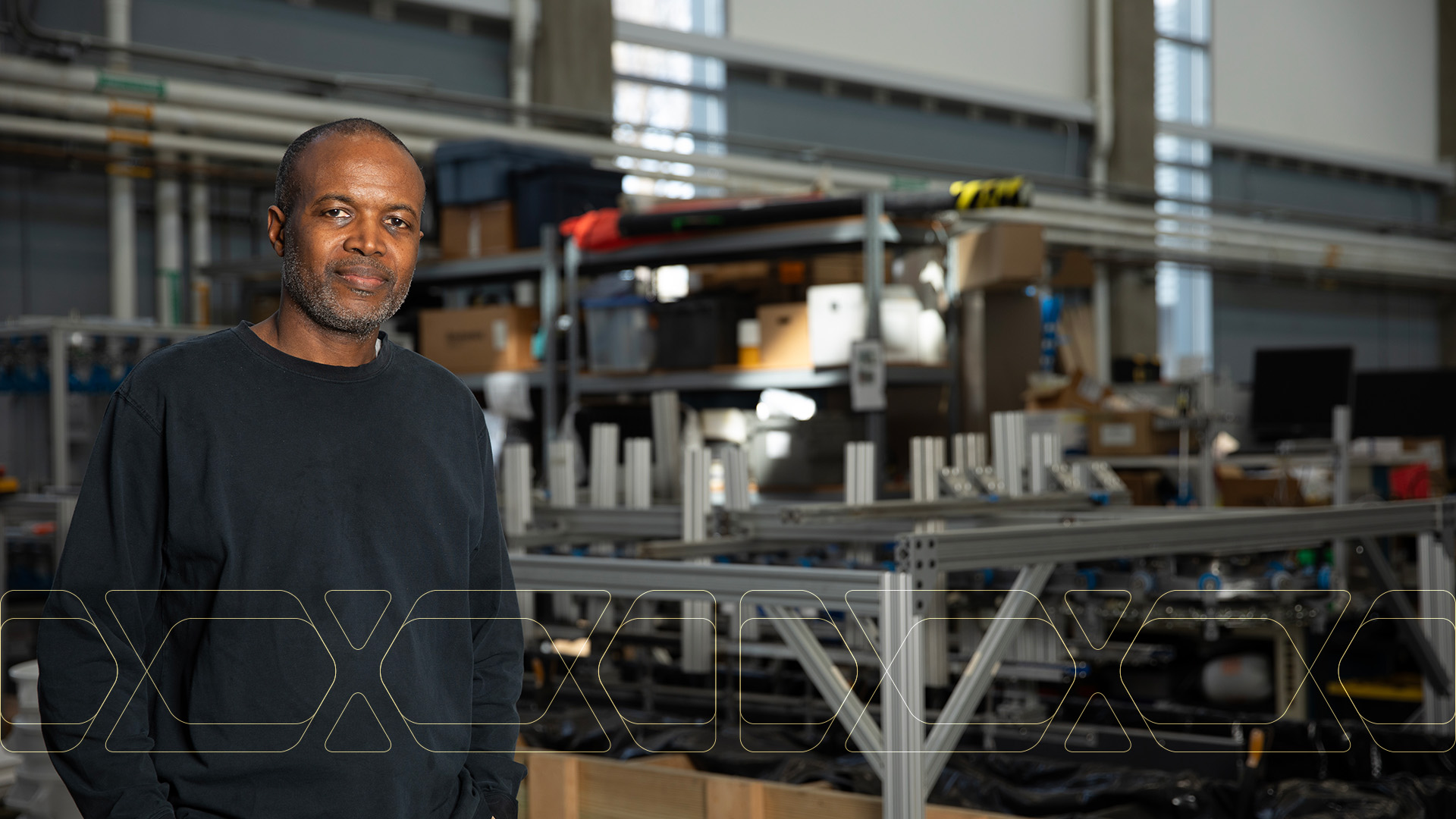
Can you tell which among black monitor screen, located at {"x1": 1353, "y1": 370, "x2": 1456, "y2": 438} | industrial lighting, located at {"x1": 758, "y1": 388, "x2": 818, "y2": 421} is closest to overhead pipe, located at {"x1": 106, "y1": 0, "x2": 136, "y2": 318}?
industrial lighting, located at {"x1": 758, "y1": 388, "x2": 818, "y2": 421}

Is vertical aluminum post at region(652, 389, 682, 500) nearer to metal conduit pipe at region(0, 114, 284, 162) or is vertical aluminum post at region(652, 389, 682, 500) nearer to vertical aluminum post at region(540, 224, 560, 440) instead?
vertical aluminum post at region(540, 224, 560, 440)

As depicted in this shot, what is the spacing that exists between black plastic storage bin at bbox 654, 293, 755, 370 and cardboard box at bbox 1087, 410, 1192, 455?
2473 mm

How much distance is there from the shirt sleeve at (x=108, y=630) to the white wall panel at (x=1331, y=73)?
10867 millimetres

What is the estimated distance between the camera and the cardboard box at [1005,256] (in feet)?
16.1

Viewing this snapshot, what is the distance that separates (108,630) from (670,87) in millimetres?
7234

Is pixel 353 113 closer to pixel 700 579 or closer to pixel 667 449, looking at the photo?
pixel 667 449

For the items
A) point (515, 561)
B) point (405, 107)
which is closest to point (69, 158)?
point (405, 107)

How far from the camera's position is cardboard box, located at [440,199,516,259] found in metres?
5.60

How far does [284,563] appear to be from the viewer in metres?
1.17

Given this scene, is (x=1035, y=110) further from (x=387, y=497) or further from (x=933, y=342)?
(x=387, y=497)

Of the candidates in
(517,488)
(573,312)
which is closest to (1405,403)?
(573,312)

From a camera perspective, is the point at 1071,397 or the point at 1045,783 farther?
the point at 1071,397

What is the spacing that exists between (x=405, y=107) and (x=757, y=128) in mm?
2467

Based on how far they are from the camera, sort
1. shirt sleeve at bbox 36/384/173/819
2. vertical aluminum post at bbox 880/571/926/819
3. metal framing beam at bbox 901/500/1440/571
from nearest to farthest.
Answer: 1. shirt sleeve at bbox 36/384/173/819
2. vertical aluminum post at bbox 880/571/926/819
3. metal framing beam at bbox 901/500/1440/571
